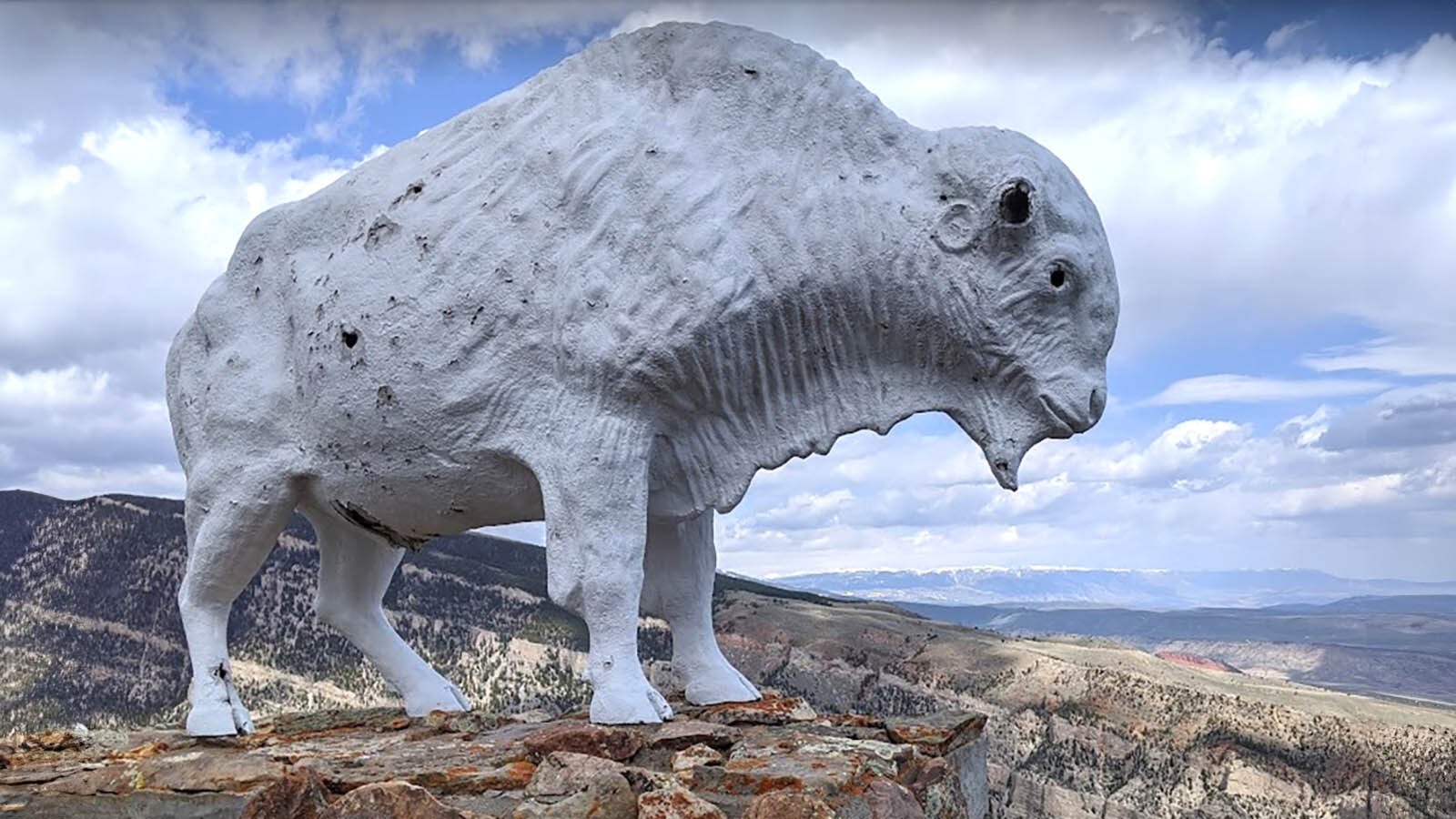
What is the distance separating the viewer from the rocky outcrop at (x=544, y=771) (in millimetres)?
3604

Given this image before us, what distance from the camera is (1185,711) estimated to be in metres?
12.8

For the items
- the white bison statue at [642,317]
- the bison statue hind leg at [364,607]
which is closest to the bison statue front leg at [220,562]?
the white bison statue at [642,317]

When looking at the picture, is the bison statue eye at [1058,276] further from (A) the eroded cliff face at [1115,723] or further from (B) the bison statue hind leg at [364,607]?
(A) the eroded cliff face at [1115,723]

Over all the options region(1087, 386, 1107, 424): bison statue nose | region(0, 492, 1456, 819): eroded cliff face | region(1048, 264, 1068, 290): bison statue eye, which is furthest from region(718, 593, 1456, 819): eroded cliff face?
region(1048, 264, 1068, 290): bison statue eye

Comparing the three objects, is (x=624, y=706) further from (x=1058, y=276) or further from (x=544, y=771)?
(x=1058, y=276)

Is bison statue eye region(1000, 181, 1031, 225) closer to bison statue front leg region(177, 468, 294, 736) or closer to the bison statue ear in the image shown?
the bison statue ear

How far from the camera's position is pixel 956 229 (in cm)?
456

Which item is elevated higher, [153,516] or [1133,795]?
[153,516]

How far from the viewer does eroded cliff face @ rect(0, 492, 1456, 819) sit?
1140 centimetres

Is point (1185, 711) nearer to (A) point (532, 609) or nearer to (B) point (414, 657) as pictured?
(A) point (532, 609)

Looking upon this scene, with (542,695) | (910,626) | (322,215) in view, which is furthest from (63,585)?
(322,215)

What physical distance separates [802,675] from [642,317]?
8.23 metres

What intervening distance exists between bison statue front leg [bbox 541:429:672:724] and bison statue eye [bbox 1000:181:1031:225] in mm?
1565

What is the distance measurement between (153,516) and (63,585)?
3.96ft
